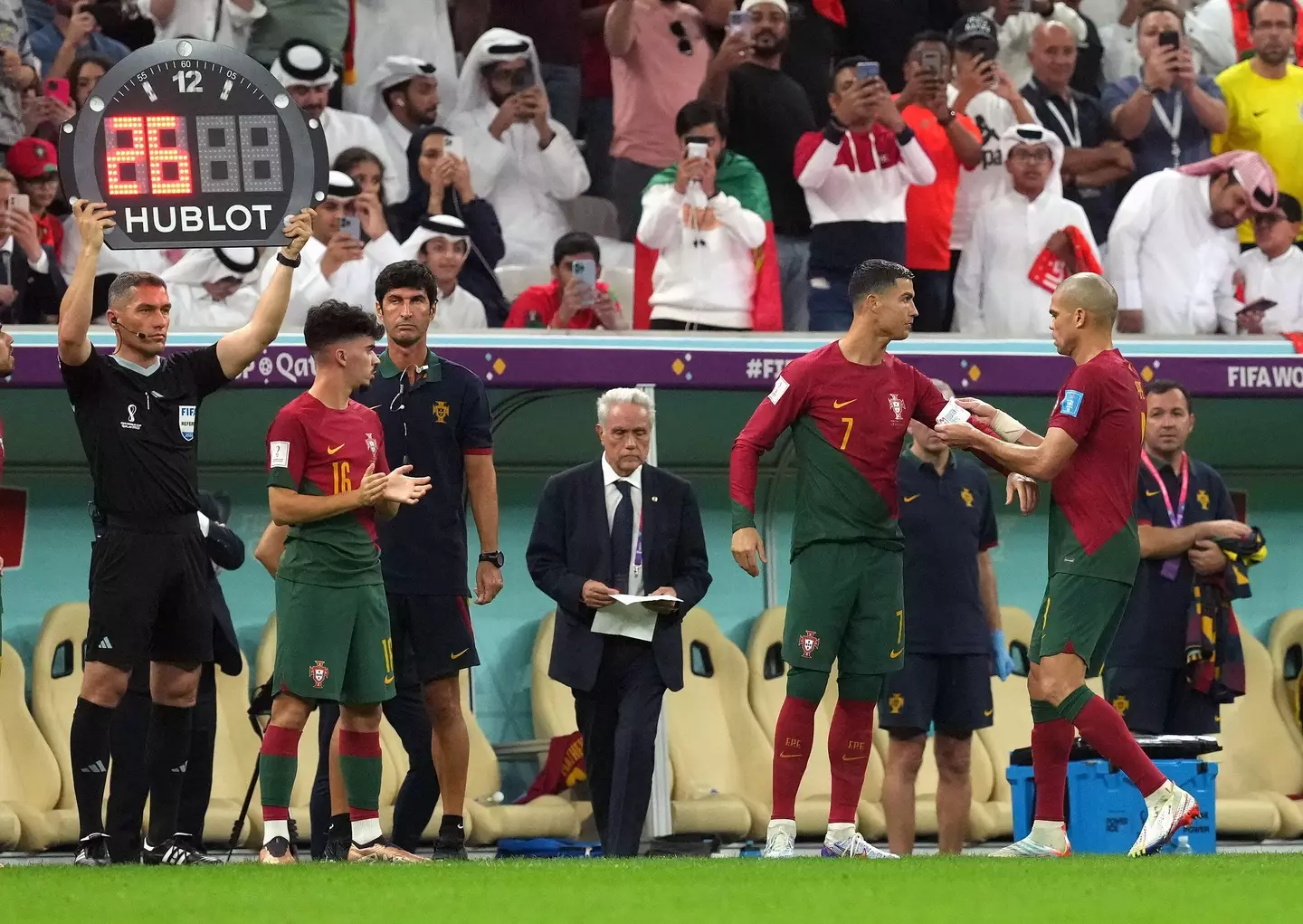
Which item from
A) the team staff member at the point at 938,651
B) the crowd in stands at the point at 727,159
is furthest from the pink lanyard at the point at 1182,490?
the crowd in stands at the point at 727,159

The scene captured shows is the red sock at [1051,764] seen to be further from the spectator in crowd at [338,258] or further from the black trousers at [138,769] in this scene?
the spectator in crowd at [338,258]

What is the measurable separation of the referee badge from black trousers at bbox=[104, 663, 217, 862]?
973 millimetres

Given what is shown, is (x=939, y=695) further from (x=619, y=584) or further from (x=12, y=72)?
(x=12, y=72)

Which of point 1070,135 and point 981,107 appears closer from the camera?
point 981,107

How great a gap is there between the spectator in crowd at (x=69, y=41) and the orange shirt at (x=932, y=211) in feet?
14.3

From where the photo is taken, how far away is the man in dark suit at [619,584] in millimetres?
7844

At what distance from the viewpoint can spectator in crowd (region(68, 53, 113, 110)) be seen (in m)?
10.4

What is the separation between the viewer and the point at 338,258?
10320mm

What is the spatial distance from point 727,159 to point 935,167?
4.13ft

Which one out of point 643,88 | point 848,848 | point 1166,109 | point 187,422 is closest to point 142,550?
point 187,422

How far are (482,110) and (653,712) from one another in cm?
484

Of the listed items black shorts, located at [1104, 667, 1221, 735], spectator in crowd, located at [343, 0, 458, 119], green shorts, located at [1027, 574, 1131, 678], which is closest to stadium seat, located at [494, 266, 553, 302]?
spectator in crowd, located at [343, 0, 458, 119]

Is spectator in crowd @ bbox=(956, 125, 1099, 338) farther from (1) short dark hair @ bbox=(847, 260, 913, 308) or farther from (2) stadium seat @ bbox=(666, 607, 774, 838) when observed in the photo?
(1) short dark hair @ bbox=(847, 260, 913, 308)

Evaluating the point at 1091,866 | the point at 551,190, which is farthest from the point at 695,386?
the point at 1091,866
